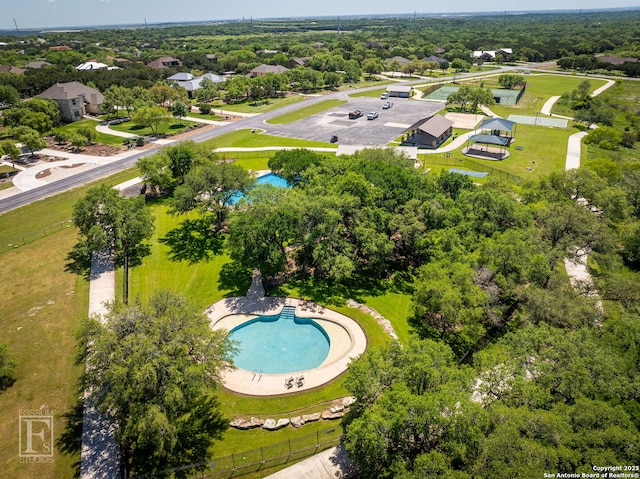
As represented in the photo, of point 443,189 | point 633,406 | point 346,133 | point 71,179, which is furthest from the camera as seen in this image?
point 346,133

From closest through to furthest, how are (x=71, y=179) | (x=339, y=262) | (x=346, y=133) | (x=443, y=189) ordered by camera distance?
(x=339, y=262)
(x=443, y=189)
(x=71, y=179)
(x=346, y=133)

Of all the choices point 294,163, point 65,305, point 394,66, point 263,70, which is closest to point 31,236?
point 65,305

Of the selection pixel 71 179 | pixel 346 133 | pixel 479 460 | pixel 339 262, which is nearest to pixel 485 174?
pixel 346 133

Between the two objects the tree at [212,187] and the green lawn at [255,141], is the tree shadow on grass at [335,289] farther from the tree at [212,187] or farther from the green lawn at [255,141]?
the green lawn at [255,141]

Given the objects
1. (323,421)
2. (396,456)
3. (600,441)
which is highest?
(600,441)

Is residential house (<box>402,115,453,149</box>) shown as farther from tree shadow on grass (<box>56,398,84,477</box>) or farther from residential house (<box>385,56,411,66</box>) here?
residential house (<box>385,56,411,66</box>)

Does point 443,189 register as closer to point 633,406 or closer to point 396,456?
point 633,406

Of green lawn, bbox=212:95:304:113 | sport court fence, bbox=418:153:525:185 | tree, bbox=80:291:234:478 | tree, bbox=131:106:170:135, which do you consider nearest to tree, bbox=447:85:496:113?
sport court fence, bbox=418:153:525:185
